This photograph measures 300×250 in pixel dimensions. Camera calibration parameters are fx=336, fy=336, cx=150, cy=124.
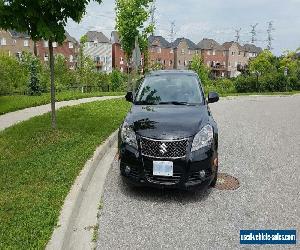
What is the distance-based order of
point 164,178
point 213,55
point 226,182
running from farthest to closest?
point 213,55 → point 226,182 → point 164,178

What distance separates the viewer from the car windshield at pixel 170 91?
21.1ft

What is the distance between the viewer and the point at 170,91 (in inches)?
262

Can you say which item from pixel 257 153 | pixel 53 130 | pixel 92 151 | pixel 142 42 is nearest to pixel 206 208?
pixel 92 151

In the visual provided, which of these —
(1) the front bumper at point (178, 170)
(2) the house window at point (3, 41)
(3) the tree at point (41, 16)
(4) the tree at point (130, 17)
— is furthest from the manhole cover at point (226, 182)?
(2) the house window at point (3, 41)

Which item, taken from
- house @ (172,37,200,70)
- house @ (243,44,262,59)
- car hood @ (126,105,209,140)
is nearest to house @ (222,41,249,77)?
house @ (243,44,262,59)

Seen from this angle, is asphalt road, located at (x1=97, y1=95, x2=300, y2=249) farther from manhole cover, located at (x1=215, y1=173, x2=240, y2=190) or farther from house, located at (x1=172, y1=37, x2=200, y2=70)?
house, located at (x1=172, y1=37, x2=200, y2=70)

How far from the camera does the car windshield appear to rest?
21.1 feet

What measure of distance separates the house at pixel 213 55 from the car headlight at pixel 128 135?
71191mm

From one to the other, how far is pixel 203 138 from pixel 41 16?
4.55 metres

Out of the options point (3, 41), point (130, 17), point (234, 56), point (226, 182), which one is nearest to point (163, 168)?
point (226, 182)

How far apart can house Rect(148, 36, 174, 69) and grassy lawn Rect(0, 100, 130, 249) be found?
187 feet

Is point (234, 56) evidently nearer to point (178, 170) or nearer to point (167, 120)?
point (167, 120)

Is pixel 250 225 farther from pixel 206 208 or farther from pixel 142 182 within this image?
pixel 142 182

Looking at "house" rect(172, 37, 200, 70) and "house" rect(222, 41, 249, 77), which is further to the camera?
"house" rect(222, 41, 249, 77)
